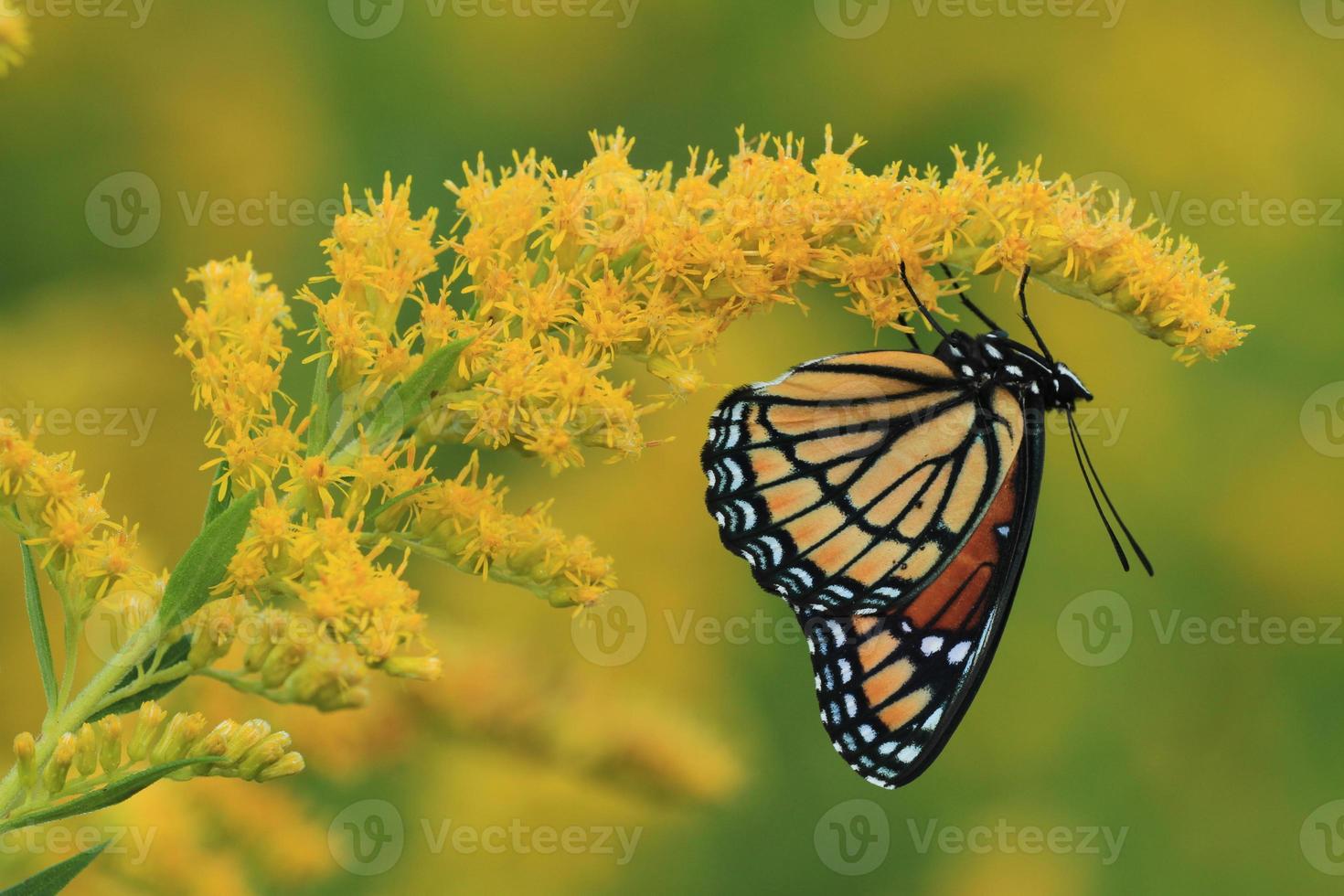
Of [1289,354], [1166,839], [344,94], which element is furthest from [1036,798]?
[344,94]

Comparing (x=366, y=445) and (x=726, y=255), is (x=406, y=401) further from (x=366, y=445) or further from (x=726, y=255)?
(x=726, y=255)

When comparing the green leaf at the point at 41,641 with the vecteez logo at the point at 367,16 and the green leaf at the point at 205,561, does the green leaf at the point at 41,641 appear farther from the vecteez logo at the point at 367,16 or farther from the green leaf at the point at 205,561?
the vecteez logo at the point at 367,16

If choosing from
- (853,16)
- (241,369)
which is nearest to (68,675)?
(241,369)

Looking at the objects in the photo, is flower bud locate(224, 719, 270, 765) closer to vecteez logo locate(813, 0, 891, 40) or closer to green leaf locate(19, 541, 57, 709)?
green leaf locate(19, 541, 57, 709)

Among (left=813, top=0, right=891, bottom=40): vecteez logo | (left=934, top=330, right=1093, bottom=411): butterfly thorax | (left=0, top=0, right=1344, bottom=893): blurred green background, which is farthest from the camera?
(left=813, top=0, right=891, bottom=40): vecteez logo

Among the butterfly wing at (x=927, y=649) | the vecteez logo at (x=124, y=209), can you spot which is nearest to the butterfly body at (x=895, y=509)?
the butterfly wing at (x=927, y=649)

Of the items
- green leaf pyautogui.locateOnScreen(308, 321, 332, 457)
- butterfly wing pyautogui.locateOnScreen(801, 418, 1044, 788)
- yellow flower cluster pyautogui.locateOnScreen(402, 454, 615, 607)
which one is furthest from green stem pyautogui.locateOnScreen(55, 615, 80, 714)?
butterfly wing pyautogui.locateOnScreen(801, 418, 1044, 788)

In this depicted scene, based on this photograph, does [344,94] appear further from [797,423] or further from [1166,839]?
[1166,839]
